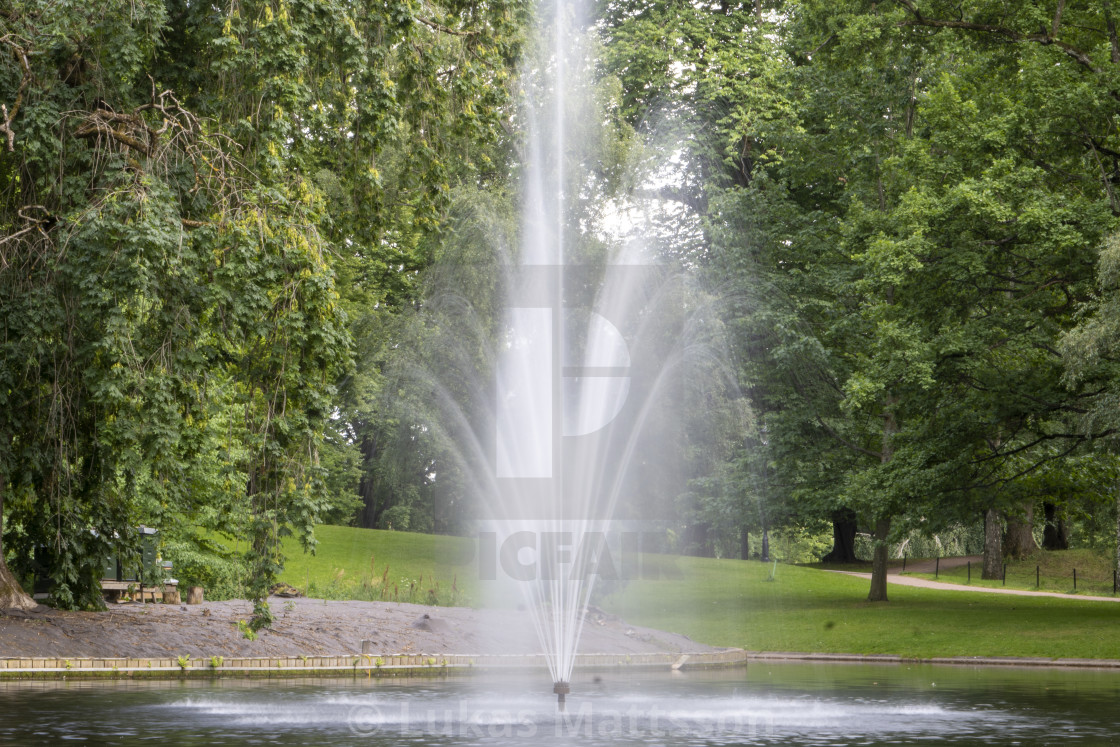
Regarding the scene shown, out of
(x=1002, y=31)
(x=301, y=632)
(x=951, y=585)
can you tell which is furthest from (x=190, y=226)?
(x=951, y=585)

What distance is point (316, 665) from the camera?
16.6 meters

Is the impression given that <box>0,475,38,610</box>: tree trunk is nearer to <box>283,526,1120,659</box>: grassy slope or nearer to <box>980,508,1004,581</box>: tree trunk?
<box>283,526,1120,659</box>: grassy slope

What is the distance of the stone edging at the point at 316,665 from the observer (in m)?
14.8

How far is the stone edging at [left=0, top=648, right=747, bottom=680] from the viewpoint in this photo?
14.8 metres

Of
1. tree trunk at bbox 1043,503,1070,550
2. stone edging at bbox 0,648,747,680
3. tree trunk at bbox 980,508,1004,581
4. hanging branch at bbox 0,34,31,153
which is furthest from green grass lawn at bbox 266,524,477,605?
tree trunk at bbox 1043,503,1070,550

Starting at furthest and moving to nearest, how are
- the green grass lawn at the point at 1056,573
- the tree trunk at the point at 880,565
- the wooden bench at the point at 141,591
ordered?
1. the green grass lawn at the point at 1056,573
2. the tree trunk at the point at 880,565
3. the wooden bench at the point at 141,591

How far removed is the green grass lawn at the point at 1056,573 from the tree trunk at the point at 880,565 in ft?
30.1

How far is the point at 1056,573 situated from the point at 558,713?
36.3 m

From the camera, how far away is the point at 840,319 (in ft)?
107

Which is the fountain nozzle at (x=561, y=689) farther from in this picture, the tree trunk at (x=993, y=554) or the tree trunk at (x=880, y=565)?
the tree trunk at (x=993, y=554)

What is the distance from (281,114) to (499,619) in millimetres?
11254

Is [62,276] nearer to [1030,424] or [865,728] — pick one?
[865,728]

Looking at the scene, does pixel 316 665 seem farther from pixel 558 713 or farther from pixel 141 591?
pixel 141 591

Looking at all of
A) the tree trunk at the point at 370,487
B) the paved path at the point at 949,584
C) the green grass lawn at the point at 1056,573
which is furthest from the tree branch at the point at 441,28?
the tree trunk at the point at 370,487
